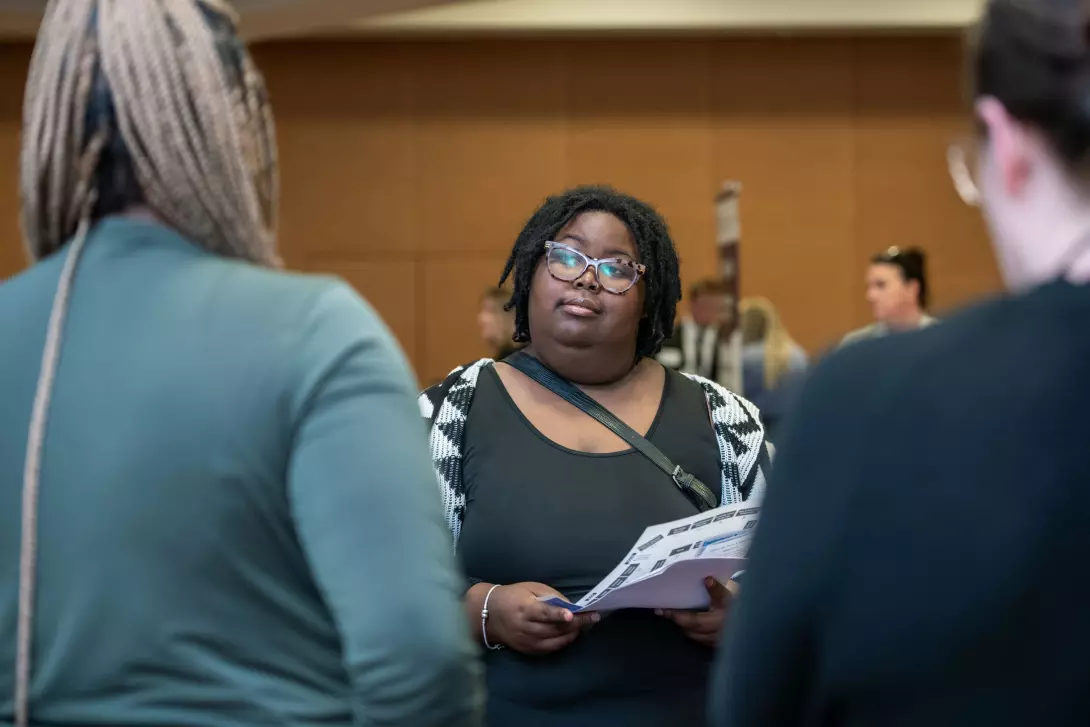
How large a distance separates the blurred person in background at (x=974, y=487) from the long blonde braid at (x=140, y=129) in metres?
0.59

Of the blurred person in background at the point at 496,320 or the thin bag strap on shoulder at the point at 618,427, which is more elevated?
the thin bag strap on shoulder at the point at 618,427

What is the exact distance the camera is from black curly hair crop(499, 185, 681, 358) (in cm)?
255

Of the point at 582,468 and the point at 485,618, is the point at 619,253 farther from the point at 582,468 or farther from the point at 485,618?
the point at 485,618

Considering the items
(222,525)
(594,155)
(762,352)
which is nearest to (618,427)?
(222,525)

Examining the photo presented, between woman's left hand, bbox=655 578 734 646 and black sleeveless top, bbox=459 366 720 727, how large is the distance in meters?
0.07

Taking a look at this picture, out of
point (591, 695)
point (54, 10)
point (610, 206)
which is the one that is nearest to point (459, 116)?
point (610, 206)

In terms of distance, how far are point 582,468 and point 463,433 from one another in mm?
255

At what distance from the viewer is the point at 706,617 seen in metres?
2.21

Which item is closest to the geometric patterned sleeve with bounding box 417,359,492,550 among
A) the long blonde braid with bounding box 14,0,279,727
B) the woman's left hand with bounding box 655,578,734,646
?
the woman's left hand with bounding box 655,578,734,646

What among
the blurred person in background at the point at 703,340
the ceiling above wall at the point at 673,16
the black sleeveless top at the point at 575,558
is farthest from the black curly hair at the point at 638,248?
the ceiling above wall at the point at 673,16

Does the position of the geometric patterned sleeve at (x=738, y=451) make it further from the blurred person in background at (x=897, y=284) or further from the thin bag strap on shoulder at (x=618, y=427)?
the blurred person in background at (x=897, y=284)

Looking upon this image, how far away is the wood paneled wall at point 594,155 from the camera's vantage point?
30.5 ft

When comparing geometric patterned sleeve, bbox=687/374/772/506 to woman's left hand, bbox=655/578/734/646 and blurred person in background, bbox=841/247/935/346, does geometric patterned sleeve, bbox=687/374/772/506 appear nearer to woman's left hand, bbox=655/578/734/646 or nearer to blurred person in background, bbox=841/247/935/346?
woman's left hand, bbox=655/578/734/646

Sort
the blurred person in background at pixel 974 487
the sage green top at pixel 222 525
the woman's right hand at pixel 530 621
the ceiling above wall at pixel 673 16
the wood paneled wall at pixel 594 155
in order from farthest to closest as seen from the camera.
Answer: the wood paneled wall at pixel 594 155 → the ceiling above wall at pixel 673 16 → the woman's right hand at pixel 530 621 → the sage green top at pixel 222 525 → the blurred person in background at pixel 974 487
